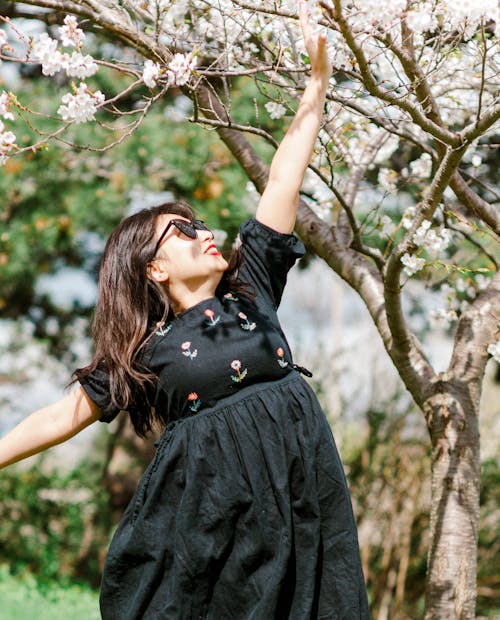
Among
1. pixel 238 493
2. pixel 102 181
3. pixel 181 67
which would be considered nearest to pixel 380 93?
pixel 181 67

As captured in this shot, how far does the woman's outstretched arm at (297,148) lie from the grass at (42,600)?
10.0 feet

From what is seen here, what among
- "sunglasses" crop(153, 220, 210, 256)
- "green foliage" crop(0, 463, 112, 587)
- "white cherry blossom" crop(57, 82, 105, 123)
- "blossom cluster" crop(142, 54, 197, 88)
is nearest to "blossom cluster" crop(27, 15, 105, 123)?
"white cherry blossom" crop(57, 82, 105, 123)

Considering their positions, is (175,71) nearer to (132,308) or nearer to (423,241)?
(132,308)

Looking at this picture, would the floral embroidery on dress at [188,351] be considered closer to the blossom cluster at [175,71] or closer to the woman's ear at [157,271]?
the woman's ear at [157,271]

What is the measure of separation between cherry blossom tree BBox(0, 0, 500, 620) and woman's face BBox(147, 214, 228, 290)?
A: 29 centimetres

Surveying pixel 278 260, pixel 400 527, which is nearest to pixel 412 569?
Result: pixel 400 527

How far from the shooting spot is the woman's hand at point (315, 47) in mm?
1664

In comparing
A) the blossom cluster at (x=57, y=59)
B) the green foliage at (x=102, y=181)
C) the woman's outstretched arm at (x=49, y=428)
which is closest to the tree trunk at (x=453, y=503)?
the woman's outstretched arm at (x=49, y=428)

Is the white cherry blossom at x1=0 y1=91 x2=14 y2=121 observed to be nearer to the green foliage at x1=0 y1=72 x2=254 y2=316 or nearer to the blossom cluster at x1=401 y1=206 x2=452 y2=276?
the blossom cluster at x1=401 y1=206 x2=452 y2=276

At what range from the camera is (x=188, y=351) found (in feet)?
6.51

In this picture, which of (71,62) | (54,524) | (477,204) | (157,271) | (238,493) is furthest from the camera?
(54,524)

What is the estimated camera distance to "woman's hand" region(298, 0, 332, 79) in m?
1.66

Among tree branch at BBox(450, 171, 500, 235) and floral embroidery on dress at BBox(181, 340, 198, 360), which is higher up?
tree branch at BBox(450, 171, 500, 235)

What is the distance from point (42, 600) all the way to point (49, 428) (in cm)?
303
